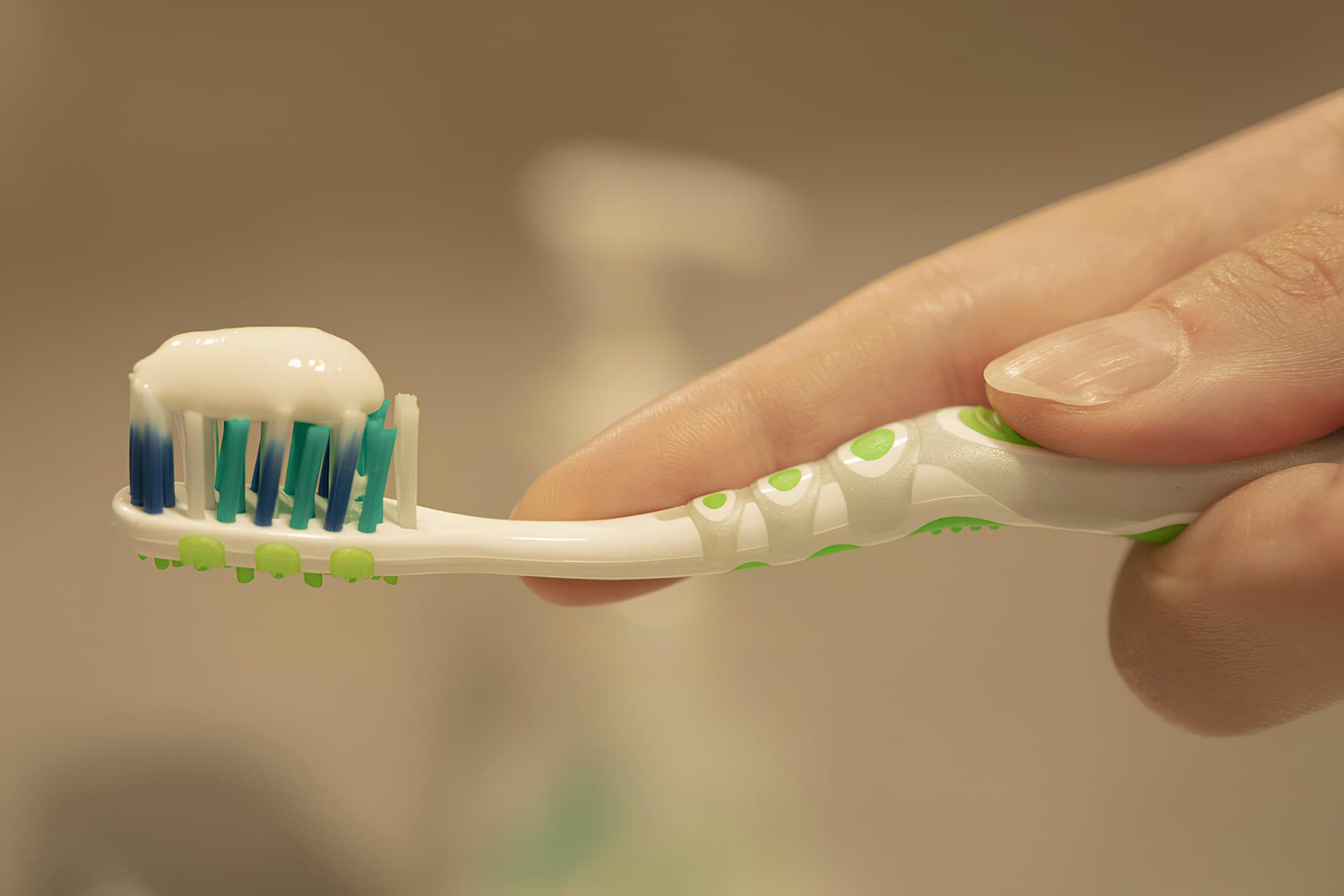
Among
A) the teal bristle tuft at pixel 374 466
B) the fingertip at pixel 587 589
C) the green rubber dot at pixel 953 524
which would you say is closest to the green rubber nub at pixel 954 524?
the green rubber dot at pixel 953 524

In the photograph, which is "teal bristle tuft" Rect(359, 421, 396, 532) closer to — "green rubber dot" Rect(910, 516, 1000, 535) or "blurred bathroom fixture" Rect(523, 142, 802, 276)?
"green rubber dot" Rect(910, 516, 1000, 535)

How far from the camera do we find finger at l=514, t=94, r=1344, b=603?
0.45m

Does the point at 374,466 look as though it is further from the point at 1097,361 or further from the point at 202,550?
the point at 1097,361

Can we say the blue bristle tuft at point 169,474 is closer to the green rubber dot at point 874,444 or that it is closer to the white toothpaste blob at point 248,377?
the white toothpaste blob at point 248,377

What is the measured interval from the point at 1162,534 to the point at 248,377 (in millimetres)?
344

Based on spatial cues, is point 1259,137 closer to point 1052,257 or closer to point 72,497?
point 1052,257

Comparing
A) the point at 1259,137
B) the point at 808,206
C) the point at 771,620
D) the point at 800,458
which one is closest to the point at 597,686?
the point at 771,620

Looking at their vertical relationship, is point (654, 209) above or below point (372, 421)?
above

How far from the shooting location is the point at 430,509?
400 millimetres

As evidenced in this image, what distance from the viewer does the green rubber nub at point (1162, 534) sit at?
1.32ft

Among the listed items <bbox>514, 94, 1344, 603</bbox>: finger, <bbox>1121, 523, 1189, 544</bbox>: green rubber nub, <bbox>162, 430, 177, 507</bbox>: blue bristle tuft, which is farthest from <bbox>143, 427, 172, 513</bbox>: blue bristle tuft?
<bbox>1121, 523, 1189, 544</bbox>: green rubber nub

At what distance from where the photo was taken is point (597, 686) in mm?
710

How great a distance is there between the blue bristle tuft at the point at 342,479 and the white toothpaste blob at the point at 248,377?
1 centimetres

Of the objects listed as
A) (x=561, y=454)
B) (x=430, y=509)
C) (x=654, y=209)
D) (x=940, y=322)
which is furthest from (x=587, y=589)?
(x=654, y=209)
